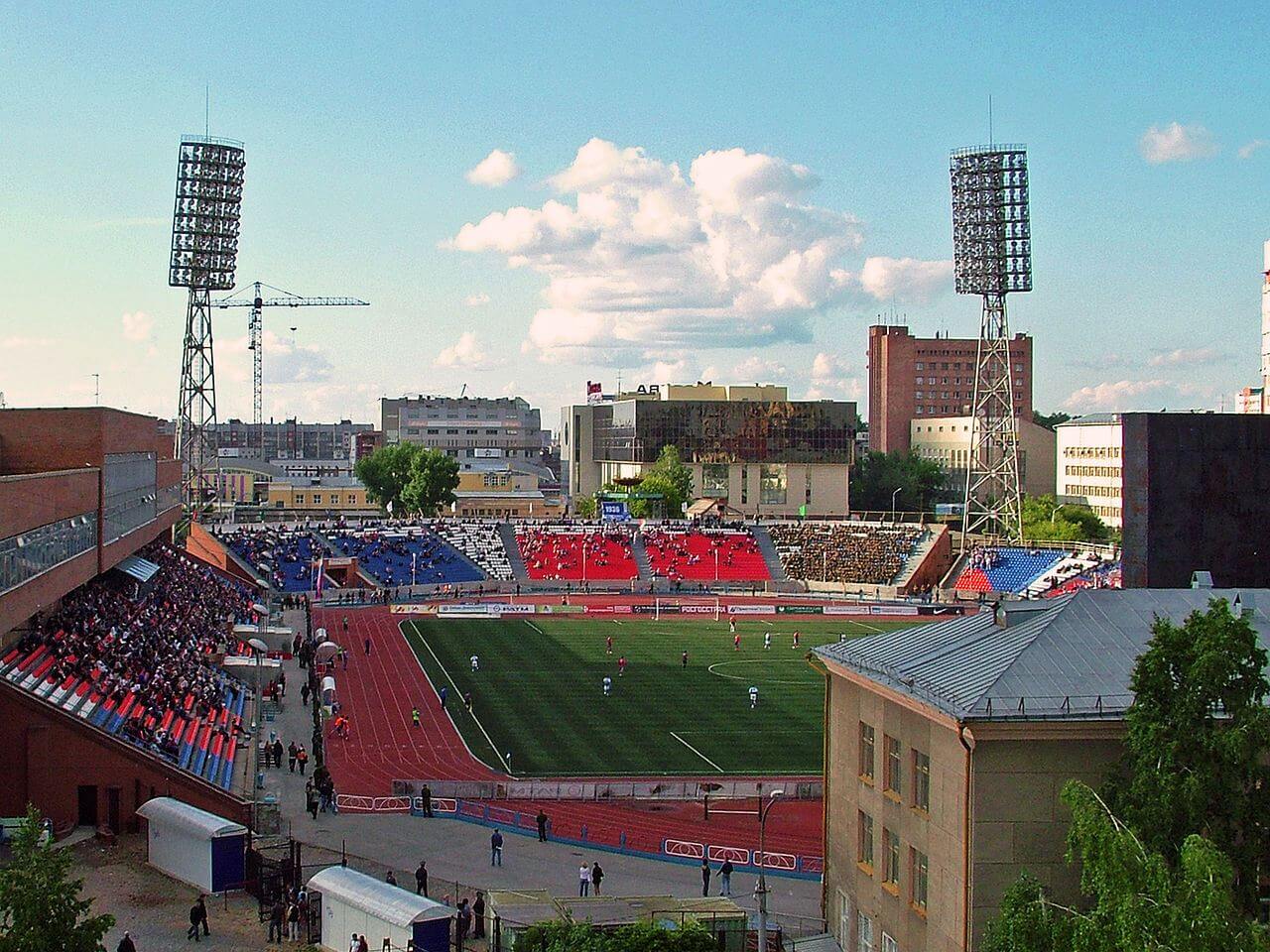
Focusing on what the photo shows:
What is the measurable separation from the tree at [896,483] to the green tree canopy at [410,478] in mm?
43940

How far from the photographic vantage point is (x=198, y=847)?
28734mm

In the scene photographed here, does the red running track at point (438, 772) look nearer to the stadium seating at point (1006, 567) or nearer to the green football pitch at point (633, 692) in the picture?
the green football pitch at point (633, 692)

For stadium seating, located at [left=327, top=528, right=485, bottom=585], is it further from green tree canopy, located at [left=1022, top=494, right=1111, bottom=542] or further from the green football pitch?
green tree canopy, located at [left=1022, top=494, right=1111, bottom=542]

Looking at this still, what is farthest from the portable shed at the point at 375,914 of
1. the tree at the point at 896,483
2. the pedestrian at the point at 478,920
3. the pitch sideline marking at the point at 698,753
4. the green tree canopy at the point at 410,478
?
the tree at the point at 896,483

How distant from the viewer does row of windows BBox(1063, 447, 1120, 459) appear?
125m

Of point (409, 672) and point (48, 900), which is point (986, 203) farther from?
point (48, 900)

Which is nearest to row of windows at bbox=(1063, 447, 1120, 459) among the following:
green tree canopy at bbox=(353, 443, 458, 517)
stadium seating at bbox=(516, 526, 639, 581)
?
stadium seating at bbox=(516, 526, 639, 581)

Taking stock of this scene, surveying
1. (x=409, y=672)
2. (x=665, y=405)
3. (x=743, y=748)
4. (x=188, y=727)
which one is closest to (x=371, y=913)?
(x=188, y=727)

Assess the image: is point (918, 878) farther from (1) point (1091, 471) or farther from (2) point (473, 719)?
(1) point (1091, 471)

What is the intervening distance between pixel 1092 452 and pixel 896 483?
24.2 meters

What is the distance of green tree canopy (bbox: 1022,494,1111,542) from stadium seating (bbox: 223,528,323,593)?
1891 inches

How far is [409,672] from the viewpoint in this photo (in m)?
60.5

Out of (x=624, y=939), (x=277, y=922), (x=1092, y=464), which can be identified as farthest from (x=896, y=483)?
(x=624, y=939)

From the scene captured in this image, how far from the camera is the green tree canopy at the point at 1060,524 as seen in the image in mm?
100500
